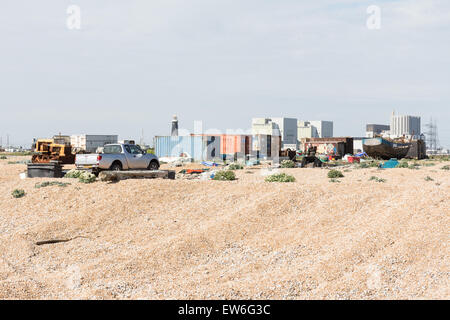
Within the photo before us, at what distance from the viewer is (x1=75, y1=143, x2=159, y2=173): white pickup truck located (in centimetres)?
2203

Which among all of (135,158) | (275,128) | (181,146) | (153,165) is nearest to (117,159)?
(135,158)

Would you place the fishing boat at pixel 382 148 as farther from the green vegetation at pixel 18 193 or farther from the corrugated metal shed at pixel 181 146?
the green vegetation at pixel 18 193

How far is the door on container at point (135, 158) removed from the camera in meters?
23.3

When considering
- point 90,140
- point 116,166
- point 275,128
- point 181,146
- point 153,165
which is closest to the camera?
point 116,166

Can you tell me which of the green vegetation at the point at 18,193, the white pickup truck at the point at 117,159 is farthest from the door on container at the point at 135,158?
the green vegetation at the point at 18,193

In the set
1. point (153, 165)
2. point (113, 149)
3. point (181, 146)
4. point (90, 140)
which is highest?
point (90, 140)

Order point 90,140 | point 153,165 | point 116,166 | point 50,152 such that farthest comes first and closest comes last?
point 90,140, point 50,152, point 153,165, point 116,166

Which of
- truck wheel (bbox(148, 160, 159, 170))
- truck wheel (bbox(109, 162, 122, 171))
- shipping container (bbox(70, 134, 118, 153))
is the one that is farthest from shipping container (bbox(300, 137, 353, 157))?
shipping container (bbox(70, 134, 118, 153))

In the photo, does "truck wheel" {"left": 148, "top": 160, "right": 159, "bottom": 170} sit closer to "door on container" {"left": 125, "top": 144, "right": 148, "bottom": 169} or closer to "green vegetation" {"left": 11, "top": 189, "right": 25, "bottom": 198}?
"door on container" {"left": 125, "top": 144, "right": 148, "bottom": 169}

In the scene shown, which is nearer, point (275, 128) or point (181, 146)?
point (181, 146)

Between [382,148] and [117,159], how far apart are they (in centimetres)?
3958

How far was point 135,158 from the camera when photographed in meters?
23.6

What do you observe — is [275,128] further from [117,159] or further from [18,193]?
[18,193]

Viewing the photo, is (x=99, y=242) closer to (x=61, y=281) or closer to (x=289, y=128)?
(x=61, y=281)
